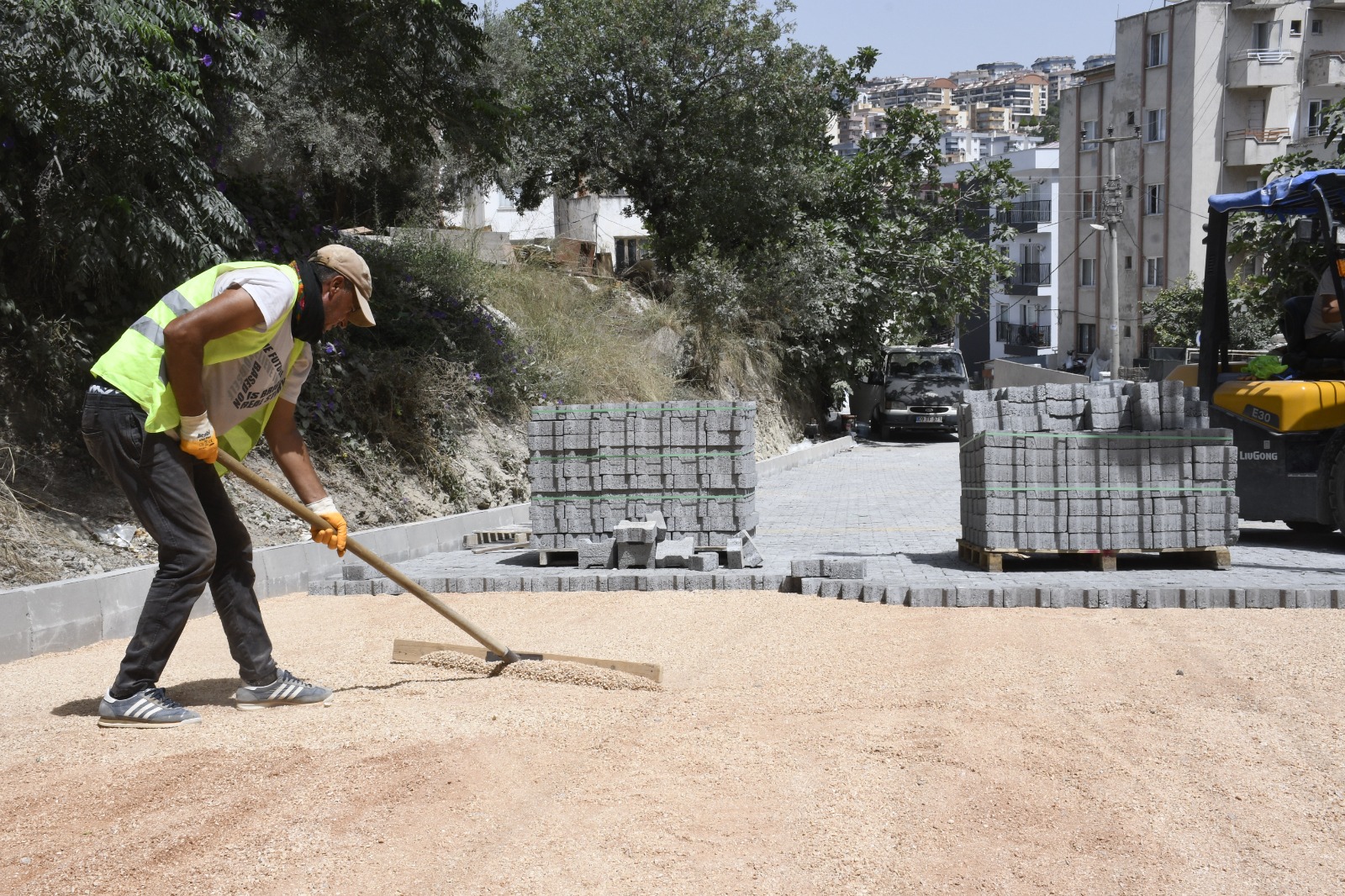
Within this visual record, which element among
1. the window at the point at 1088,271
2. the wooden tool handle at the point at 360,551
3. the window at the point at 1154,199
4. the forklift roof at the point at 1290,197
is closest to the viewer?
the wooden tool handle at the point at 360,551

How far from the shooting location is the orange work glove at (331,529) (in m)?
5.39

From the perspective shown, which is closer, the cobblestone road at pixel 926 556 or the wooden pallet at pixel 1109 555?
the cobblestone road at pixel 926 556

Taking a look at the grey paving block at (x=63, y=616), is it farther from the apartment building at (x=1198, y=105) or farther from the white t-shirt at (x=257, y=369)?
the apartment building at (x=1198, y=105)

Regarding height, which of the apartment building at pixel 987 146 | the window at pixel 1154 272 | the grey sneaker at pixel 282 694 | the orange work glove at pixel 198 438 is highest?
the apartment building at pixel 987 146

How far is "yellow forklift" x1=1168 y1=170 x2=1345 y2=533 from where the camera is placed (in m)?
9.93

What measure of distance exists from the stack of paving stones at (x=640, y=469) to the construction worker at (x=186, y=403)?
495cm

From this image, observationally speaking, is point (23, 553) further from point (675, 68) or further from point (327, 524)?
point (675, 68)

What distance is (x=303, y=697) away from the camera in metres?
5.45

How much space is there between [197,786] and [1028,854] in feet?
9.66

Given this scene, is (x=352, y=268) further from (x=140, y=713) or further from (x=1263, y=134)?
(x=1263, y=134)

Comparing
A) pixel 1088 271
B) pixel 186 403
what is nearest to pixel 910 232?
pixel 186 403

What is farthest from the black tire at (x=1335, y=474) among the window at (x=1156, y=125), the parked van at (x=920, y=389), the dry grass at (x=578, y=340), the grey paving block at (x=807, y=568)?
Answer: the window at (x=1156, y=125)

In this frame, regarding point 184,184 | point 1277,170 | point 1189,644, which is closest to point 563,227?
point 1277,170

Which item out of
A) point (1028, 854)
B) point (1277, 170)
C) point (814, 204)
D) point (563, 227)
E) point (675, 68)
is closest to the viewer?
→ point (1028, 854)
